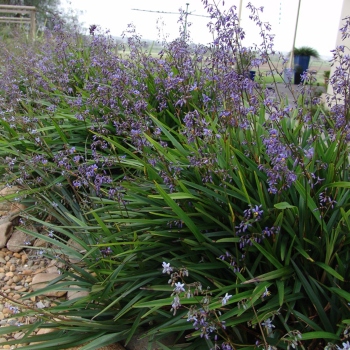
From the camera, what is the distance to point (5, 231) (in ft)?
10.0

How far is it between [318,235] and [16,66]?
14.1 ft

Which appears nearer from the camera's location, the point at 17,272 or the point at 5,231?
the point at 17,272

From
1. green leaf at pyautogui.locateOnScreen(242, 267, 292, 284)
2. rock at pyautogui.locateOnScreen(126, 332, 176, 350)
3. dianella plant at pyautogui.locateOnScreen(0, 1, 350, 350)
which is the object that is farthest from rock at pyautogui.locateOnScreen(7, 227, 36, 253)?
green leaf at pyautogui.locateOnScreen(242, 267, 292, 284)

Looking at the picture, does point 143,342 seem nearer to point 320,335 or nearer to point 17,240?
point 320,335

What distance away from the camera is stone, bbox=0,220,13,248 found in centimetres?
302

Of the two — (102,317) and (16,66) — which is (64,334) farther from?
(16,66)

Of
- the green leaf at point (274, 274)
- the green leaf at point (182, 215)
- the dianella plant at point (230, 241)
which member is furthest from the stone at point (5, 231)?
the green leaf at point (274, 274)

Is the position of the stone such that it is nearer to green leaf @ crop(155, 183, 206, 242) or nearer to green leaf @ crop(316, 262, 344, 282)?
green leaf @ crop(155, 183, 206, 242)

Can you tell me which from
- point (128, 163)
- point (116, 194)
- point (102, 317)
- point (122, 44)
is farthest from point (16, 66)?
point (102, 317)

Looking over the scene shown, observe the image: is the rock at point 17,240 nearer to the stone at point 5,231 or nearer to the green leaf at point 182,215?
the stone at point 5,231

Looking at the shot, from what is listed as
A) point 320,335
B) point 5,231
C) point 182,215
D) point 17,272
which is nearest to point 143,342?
point 182,215

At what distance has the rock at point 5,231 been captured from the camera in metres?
3.02

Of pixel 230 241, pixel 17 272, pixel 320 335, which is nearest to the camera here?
pixel 320 335

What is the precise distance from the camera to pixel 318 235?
1.87 metres
